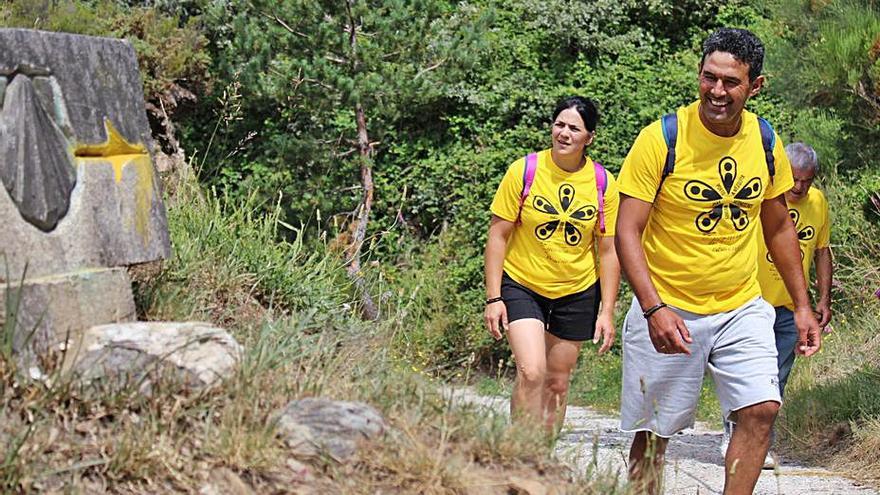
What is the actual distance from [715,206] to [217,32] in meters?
8.73

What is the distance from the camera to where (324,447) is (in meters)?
3.80

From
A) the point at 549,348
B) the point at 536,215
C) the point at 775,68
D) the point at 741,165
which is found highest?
the point at 775,68

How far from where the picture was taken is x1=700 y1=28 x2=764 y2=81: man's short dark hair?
473 cm

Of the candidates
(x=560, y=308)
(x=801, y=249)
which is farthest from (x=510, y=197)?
(x=801, y=249)

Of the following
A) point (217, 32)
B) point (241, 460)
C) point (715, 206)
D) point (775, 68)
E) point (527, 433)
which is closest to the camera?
point (241, 460)

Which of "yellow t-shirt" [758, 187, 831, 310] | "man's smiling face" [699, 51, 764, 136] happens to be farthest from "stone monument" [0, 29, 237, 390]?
"yellow t-shirt" [758, 187, 831, 310]

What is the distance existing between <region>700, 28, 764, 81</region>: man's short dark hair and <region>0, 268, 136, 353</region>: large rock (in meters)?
2.40

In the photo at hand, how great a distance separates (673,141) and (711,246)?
436mm

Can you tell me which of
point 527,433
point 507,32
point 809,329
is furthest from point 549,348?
point 507,32

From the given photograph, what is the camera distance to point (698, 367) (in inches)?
195

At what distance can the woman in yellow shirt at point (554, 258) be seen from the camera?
5906mm

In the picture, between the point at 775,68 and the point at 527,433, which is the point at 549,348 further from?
the point at 775,68

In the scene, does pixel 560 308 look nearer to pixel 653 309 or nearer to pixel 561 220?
pixel 561 220

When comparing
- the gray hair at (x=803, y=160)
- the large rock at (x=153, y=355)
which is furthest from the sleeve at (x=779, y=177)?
the large rock at (x=153, y=355)
